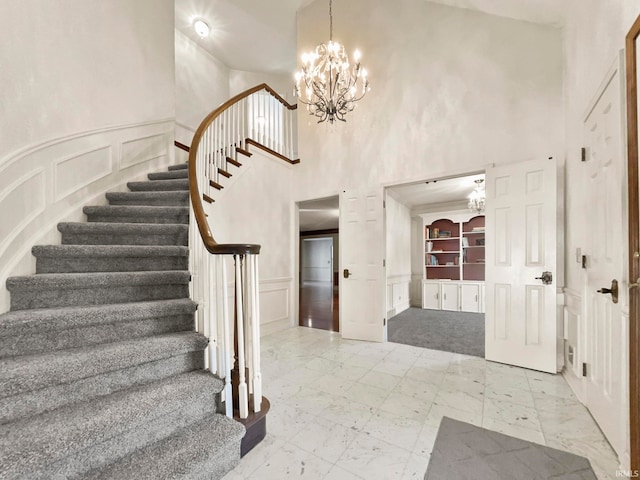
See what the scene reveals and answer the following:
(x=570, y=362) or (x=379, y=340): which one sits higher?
(x=570, y=362)

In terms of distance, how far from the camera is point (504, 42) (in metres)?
2.93

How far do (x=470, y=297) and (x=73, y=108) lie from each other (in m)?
6.72

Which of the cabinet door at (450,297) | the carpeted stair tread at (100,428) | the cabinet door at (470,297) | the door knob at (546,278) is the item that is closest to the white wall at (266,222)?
the carpeted stair tread at (100,428)

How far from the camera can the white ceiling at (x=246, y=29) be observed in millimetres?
4734

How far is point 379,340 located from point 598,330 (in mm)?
2238

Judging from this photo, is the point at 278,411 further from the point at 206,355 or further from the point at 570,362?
the point at 570,362

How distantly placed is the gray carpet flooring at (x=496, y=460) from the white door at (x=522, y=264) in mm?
1369

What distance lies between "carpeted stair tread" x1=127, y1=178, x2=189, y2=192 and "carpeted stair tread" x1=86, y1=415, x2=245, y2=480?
2.56 m

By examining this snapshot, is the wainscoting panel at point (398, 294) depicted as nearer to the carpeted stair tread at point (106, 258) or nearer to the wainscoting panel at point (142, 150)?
the carpeted stair tread at point (106, 258)

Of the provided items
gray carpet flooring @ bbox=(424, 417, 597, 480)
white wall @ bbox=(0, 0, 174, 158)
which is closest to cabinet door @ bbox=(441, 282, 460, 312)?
gray carpet flooring @ bbox=(424, 417, 597, 480)

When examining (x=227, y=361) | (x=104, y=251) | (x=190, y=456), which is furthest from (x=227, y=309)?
(x=104, y=251)

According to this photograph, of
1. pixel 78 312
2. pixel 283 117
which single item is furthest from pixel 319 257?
pixel 78 312

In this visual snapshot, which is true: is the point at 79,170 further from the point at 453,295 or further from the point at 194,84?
the point at 453,295

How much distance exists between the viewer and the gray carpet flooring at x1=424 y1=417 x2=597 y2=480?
140 cm
